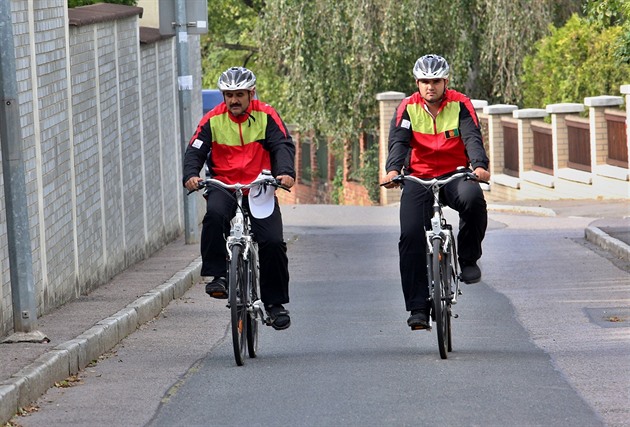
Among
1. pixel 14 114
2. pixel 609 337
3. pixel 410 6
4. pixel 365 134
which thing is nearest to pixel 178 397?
pixel 14 114

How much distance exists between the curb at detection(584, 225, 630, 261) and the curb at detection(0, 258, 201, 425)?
222 inches

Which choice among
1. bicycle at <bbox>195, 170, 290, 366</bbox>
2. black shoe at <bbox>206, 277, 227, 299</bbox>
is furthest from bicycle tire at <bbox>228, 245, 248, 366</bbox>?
black shoe at <bbox>206, 277, 227, 299</bbox>

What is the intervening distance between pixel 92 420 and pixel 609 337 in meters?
4.26

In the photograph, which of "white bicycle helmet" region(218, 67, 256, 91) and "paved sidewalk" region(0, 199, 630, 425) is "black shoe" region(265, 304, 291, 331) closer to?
"paved sidewalk" region(0, 199, 630, 425)

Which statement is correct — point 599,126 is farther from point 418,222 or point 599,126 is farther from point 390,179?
point 390,179

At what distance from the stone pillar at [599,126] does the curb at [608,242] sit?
290 inches

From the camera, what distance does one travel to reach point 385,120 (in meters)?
35.3

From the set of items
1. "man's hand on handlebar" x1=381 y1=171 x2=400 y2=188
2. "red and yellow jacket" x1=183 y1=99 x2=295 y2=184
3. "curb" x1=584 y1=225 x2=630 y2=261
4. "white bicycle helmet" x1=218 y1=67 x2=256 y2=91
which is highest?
"white bicycle helmet" x1=218 y1=67 x2=256 y2=91

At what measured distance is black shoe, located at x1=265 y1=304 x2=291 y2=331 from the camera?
10.3 metres

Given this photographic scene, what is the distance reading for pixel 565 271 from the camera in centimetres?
1608

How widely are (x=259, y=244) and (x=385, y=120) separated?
83.3ft

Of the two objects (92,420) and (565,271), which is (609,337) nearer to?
(92,420)

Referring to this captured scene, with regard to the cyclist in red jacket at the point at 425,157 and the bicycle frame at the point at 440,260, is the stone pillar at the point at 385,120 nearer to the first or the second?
the cyclist in red jacket at the point at 425,157

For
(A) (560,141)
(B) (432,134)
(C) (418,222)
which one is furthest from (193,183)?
(A) (560,141)
